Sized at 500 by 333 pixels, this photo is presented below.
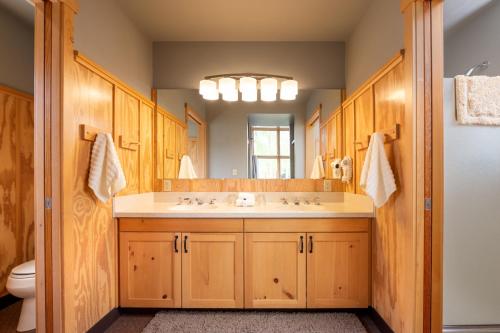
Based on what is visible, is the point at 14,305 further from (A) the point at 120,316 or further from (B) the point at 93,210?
(B) the point at 93,210

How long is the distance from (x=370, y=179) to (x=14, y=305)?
120 inches

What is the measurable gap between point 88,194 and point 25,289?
2.71 feet

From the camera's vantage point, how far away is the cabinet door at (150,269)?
1994 mm

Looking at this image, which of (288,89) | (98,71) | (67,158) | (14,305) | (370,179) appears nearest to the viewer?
(67,158)

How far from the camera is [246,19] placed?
226 centimetres

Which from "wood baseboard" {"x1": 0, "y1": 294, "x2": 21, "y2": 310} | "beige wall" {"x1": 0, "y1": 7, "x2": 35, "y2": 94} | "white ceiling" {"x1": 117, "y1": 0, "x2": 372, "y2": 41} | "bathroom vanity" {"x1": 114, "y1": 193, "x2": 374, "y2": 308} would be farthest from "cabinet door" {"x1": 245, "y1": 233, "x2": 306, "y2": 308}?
"beige wall" {"x1": 0, "y1": 7, "x2": 35, "y2": 94}

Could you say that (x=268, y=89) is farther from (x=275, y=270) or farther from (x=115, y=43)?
(x=275, y=270)

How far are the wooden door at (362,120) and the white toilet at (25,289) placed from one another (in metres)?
2.54

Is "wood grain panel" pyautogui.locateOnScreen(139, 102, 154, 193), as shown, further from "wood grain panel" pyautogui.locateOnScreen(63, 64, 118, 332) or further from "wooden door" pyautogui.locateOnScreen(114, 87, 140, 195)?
"wood grain panel" pyautogui.locateOnScreen(63, 64, 118, 332)

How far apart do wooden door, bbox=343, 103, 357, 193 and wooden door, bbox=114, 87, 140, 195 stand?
189 centimetres

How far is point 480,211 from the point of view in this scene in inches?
60.3

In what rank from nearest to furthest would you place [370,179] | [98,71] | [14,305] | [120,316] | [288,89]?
[370,179], [98,71], [120,316], [14,305], [288,89]

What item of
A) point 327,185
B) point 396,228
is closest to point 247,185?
point 327,185

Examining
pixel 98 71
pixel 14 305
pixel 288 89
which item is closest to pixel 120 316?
pixel 14 305
